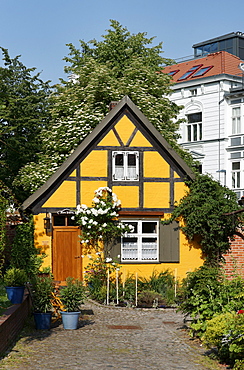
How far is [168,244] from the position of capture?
19484 mm

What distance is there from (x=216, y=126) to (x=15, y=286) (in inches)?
1070

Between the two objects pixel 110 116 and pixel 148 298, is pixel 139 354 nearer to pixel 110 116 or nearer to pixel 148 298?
pixel 148 298

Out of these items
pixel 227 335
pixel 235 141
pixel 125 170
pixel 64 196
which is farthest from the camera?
pixel 235 141

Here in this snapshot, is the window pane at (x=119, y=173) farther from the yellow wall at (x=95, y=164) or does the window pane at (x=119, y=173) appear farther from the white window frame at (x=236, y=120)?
the white window frame at (x=236, y=120)

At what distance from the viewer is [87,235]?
1909cm

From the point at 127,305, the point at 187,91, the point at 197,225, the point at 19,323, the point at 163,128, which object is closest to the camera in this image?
the point at 19,323

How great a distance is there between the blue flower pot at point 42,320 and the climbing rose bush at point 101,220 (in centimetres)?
612

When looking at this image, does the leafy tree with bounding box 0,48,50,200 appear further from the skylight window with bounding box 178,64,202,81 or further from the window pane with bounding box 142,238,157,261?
the skylight window with bounding box 178,64,202,81

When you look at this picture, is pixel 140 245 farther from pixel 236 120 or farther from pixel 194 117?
pixel 194 117

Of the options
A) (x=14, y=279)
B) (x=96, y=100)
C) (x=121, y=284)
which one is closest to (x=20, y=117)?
(x=96, y=100)

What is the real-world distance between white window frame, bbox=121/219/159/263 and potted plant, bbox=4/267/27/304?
6708 mm

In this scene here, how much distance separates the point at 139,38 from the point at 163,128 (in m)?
6.33

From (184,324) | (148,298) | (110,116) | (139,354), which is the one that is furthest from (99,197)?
(139,354)

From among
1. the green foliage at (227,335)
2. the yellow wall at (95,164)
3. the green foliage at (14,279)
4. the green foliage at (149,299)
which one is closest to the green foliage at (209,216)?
the yellow wall at (95,164)
